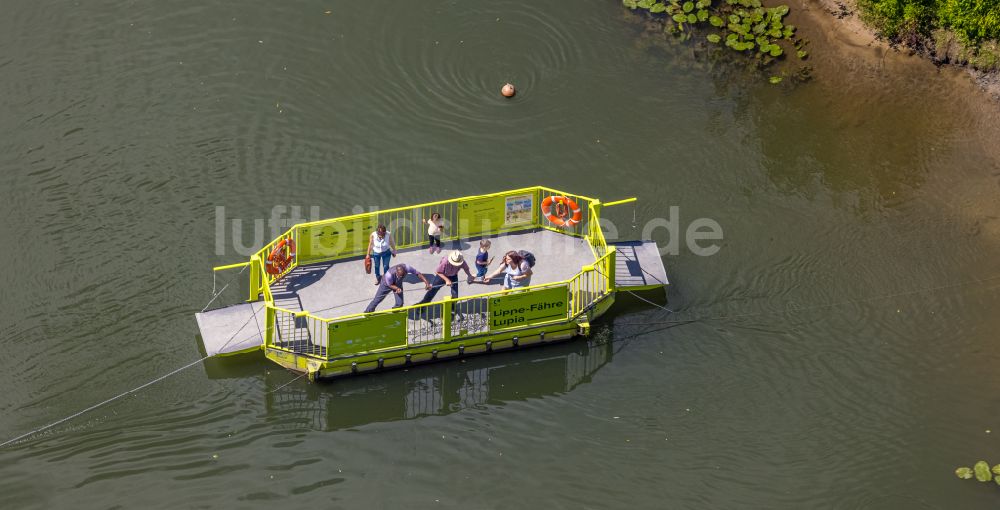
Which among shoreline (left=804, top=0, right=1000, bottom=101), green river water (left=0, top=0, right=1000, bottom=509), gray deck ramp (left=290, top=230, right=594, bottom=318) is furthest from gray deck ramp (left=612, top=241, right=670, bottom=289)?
shoreline (left=804, top=0, right=1000, bottom=101)

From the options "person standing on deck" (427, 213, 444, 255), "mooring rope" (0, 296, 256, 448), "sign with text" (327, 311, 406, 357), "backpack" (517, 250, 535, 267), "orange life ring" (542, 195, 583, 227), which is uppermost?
"orange life ring" (542, 195, 583, 227)

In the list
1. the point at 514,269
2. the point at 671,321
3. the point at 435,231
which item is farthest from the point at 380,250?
the point at 671,321

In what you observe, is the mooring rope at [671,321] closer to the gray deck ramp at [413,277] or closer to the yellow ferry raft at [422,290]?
the yellow ferry raft at [422,290]

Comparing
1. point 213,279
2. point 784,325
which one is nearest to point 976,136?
point 784,325

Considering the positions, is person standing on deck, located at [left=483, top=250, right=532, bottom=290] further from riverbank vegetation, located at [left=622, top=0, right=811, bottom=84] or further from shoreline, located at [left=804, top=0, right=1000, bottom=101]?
shoreline, located at [left=804, top=0, right=1000, bottom=101]

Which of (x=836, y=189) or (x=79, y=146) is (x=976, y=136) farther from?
(x=79, y=146)

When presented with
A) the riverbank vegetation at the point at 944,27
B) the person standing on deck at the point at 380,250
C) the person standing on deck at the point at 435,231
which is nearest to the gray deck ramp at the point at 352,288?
the person standing on deck at the point at 435,231
